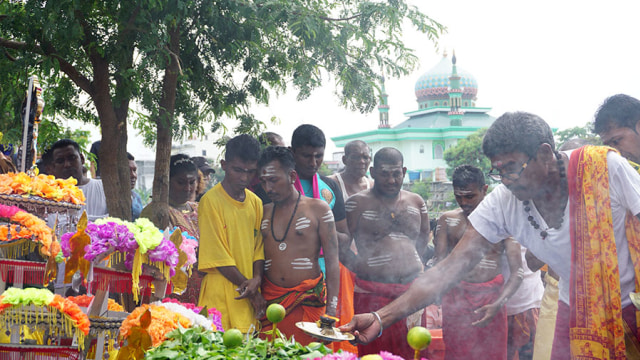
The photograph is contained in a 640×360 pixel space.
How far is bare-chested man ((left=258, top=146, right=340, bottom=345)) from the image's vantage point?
354cm

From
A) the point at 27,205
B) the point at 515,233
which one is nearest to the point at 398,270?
the point at 515,233

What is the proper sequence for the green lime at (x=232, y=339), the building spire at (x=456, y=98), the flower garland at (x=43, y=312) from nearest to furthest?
1. the green lime at (x=232, y=339)
2. the flower garland at (x=43, y=312)
3. the building spire at (x=456, y=98)

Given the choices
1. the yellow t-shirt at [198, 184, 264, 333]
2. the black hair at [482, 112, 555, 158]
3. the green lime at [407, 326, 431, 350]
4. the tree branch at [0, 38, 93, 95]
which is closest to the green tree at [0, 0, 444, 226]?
the tree branch at [0, 38, 93, 95]

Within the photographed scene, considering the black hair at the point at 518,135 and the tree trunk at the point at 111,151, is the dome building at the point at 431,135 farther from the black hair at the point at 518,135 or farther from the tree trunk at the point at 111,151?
the black hair at the point at 518,135

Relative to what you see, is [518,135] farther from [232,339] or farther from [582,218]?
[232,339]

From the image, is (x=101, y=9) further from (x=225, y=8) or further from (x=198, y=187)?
(x=198, y=187)

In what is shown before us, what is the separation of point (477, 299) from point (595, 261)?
201 cm

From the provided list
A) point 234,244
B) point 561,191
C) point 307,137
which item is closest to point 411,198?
point 307,137

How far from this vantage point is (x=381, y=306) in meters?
4.05

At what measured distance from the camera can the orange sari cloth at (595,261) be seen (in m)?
2.28

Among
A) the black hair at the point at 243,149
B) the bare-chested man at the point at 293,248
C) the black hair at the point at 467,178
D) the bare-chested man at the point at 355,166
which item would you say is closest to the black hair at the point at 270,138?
the bare-chested man at the point at 355,166

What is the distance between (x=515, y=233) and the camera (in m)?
2.62

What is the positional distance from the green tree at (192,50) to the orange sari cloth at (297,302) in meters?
1.63

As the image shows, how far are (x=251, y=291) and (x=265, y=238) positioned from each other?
0.38 m
